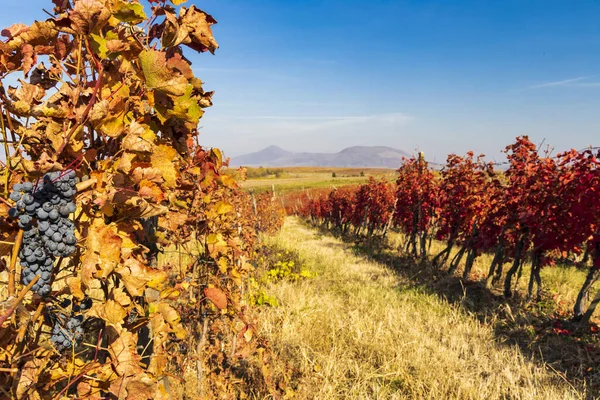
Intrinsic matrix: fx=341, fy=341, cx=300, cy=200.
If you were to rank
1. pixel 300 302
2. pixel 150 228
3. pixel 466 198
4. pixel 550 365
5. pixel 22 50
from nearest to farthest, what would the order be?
1. pixel 22 50
2. pixel 150 228
3. pixel 550 365
4. pixel 300 302
5. pixel 466 198

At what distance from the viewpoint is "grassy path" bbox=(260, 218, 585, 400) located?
10.6 ft

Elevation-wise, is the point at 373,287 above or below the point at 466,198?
below

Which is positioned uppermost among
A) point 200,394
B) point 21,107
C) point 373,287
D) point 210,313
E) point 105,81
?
point 105,81

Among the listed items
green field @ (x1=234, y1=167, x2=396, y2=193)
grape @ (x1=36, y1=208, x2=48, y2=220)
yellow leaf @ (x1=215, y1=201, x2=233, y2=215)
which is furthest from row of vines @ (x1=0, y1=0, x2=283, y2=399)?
green field @ (x1=234, y1=167, x2=396, y2=193)

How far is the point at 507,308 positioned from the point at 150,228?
5.86 m

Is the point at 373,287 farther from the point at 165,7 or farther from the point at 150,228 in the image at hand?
the point at 165,7

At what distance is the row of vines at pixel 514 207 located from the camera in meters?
5.27

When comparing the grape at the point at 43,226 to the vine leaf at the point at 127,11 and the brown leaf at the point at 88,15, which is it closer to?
the brown leaf at the point at 88,15

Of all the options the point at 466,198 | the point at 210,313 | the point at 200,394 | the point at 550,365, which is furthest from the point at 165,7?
the point at 466,198

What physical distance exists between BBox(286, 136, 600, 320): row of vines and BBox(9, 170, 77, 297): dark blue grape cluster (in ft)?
20.0

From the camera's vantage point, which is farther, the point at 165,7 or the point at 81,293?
the point at 165,7

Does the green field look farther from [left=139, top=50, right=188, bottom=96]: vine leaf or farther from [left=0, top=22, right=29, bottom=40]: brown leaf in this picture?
[left=0, top=22, right=29, bottom=40]: brown leaf

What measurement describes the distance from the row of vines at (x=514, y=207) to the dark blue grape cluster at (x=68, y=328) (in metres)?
5.99

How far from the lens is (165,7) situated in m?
1.26
